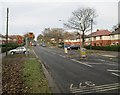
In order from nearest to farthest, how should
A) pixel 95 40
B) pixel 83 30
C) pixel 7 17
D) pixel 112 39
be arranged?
pixel 7 17 < pixel 83 30 < pixel 112 39 < pixel 95 40

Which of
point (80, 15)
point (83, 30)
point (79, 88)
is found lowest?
point (79, 88)

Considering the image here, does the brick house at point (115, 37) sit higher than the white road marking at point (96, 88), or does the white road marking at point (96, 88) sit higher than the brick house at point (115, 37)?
the brick house at point (115, 37)

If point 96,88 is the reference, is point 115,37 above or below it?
above

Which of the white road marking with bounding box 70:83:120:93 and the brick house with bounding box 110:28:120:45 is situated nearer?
the white road marking with bounding box 70:83:120:93

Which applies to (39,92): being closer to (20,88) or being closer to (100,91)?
(20,88)

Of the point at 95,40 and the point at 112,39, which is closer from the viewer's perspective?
the point at 112,39

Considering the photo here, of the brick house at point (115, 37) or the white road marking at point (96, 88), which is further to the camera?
the brick house at point (115, 37)

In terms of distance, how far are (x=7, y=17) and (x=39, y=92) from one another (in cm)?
2789

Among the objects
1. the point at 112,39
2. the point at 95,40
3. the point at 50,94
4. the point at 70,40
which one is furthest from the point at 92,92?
the point at 70,40

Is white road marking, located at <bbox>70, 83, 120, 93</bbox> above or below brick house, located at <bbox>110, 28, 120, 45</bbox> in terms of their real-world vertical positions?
below

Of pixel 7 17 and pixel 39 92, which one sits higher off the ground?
pixel 7 17

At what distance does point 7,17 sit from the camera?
1335 inches

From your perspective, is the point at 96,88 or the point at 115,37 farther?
Result: the point at 115,37

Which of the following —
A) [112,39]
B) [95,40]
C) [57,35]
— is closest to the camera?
[112,39]
